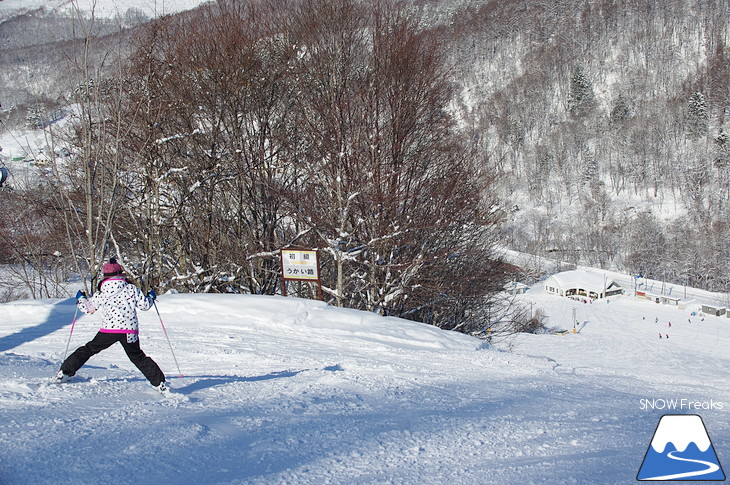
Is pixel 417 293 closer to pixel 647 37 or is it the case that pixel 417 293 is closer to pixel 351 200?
pixel 351 200

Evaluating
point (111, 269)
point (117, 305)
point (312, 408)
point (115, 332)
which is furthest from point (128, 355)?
point (312, 408)

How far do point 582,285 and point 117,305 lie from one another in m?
64.2

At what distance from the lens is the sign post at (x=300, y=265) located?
10.2 m

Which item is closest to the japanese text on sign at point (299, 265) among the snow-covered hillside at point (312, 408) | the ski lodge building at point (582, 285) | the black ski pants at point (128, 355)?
the snow-covered hillside at point (312, 408)

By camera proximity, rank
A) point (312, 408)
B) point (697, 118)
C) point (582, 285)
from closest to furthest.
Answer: point (312, 408) → point (582, 285) → point (697, 118)

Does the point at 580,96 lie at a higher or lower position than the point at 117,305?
higher

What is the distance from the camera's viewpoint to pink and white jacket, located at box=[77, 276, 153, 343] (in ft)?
14.7

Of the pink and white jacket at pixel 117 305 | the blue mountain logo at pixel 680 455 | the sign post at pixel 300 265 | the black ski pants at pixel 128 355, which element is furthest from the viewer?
the sign post at pixel 300 265

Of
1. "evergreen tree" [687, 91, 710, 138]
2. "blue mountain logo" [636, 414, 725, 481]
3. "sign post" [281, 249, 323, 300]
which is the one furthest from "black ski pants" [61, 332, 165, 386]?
"evergreen tree" [687, 91, 710, 138]

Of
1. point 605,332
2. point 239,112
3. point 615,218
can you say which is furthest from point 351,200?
point 615,218

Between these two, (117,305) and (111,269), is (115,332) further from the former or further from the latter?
(111,269)

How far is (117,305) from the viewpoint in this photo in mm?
4520

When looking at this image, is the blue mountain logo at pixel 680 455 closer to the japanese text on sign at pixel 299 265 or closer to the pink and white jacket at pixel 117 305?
the pink and white jacket at pixel 117 305

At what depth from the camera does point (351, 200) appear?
10.9 m
